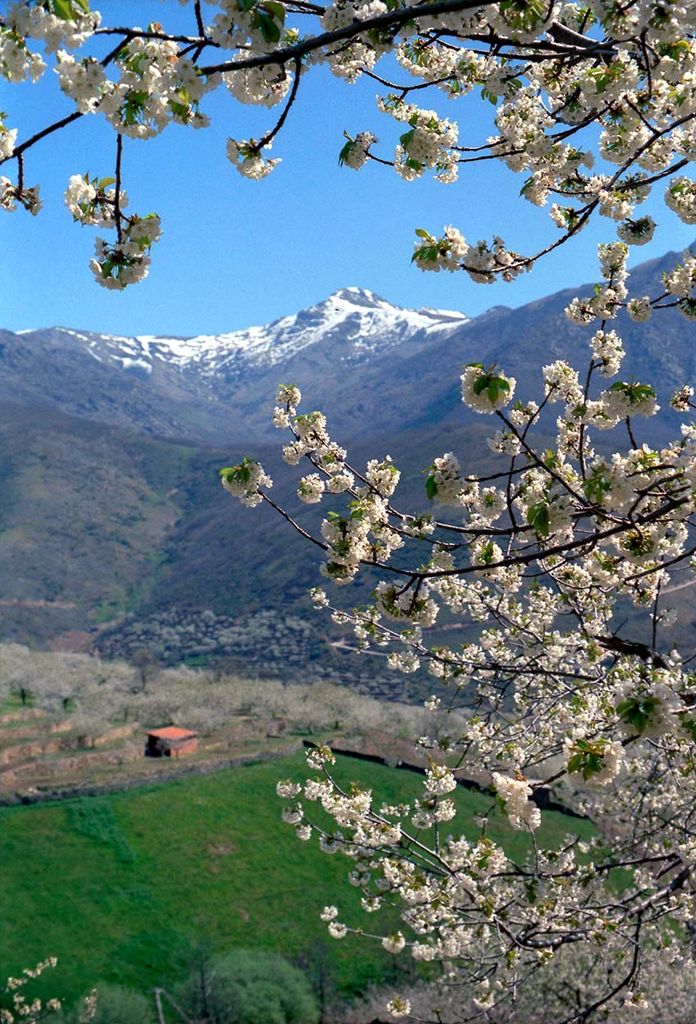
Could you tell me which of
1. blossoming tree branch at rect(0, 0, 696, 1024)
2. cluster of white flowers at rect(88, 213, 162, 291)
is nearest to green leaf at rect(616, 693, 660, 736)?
blossoming tree branch at rect(0, 0, 696, 1024)

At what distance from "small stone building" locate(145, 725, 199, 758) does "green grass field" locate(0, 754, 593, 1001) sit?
4.29m

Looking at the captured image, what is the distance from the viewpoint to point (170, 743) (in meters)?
44.8

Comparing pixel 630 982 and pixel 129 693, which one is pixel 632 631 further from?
pixel 630 982

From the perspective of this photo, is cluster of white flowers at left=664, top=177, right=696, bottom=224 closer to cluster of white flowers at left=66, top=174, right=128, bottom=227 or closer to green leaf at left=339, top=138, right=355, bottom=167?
green leaf at left=339, top=138, right=355, bottom=167

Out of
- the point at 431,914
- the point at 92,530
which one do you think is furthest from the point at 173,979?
the point at 92,530

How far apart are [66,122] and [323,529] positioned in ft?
6.59

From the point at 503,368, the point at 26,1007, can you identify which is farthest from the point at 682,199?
the point at 26,1007

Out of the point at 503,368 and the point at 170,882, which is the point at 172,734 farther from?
the point at 503,368

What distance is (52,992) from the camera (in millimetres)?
23328

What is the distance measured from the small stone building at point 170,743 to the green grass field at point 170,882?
4286 mm

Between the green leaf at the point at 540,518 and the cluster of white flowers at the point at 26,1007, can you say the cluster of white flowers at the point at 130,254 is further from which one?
the cluster of white flowers at the point at 26,1007

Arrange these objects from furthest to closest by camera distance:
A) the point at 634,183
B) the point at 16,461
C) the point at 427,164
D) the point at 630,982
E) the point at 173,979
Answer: the point at 16,461 < the point at 173,979 < the point at 630,982 < the point at 634,183 < the point at 427,164

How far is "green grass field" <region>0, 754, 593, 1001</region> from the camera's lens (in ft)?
86.4

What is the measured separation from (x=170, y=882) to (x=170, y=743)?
13564 millimetres
